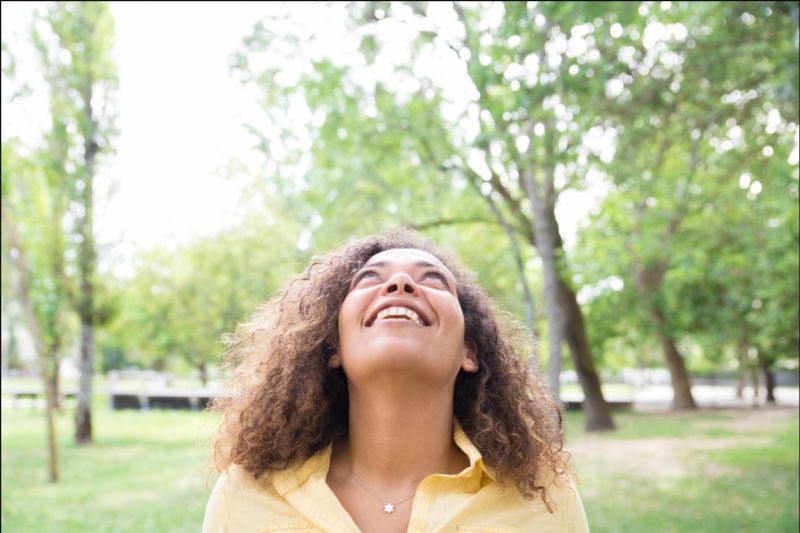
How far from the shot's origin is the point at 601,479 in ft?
35.9

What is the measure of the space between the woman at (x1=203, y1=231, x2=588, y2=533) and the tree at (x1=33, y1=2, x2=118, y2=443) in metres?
11.5

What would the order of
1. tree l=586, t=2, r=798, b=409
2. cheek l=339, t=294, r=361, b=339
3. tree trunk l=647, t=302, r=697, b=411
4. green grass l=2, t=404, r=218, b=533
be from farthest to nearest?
tree trunk l=647, t=302, r=697, b=411 → green grass l=2, t=404, r=218, b=533 → tree l=586, t=2, r=798, b=409 → cheek l=339, t=294, r=361, b=339

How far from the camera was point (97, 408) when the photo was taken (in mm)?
25859

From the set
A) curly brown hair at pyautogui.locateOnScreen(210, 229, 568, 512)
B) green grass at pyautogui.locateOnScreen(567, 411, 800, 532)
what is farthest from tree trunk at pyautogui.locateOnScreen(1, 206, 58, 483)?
curly brown hair at pyautogui.locateOnScreen(210, 229, 568, 512)

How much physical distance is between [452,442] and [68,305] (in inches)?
608

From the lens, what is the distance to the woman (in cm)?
220

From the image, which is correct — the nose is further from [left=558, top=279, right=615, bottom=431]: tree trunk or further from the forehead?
[left=558, top=279, right=615, bottom=431]: tree trunk

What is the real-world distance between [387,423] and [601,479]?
30.8ft

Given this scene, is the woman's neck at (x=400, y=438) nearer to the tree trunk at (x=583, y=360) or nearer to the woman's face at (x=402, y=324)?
the woman's face at (x=402, y=324)

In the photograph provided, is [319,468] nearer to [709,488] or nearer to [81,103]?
[709,488]

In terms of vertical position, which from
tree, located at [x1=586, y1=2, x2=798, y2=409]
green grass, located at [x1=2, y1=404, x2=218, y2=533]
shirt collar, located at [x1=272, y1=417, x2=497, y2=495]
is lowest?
green grass, located at [x1=2, y1=404, x2=218, y2=533]

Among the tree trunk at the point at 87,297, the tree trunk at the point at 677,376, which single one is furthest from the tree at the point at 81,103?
the tree trunk at the point at 677,376

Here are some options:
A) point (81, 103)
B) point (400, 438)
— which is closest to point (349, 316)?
point (400, 438)

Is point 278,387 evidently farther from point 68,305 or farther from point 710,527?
point 68,305
